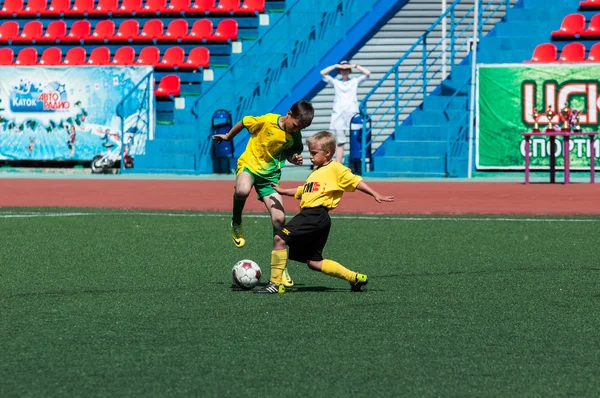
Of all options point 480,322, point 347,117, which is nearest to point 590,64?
point 347,117

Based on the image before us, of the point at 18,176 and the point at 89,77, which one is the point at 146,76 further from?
the point at 18,176

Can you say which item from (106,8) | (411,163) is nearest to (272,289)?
(411,163)

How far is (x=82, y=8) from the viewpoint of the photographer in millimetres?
31062

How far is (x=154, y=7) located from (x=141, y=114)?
14.4 ft

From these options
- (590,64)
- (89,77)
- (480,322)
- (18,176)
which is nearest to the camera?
A: (480,322)

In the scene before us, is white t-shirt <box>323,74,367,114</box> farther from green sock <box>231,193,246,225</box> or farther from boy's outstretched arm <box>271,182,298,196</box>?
boy's outstretched arm <box>271,182,298,196</box>

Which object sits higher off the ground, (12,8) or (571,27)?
(12,8)

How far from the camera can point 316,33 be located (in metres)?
27.5

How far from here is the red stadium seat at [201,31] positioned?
1140 inches

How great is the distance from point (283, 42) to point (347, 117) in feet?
15.2

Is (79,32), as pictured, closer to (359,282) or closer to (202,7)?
(202,7)

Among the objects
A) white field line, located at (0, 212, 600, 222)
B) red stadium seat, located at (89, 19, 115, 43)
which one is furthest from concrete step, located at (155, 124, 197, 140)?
white field line, located at (0, 212, 600, 222)

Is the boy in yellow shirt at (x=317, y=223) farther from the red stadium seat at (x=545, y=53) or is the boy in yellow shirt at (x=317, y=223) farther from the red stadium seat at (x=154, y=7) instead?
the red stadium seat at (x=154, y=7)

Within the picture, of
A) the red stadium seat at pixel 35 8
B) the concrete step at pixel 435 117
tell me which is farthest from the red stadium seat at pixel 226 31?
the concrete step at pixel 435 117
